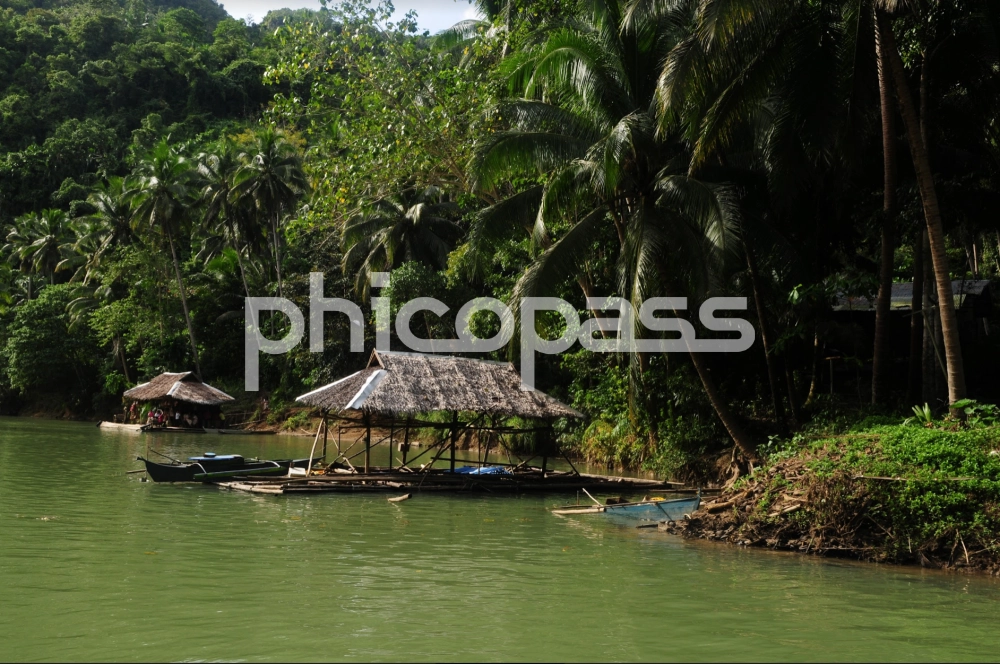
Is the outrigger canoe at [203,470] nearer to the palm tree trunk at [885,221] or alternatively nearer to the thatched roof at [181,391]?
the palm tree trunk at [885,221]

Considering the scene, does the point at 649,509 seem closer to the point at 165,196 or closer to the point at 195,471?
the point at 195,471

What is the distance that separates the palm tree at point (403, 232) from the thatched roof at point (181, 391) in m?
6.37

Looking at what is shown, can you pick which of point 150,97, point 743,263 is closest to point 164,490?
point 743,263

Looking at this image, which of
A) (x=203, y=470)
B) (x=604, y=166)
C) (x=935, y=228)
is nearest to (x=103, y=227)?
(x=203, y=470)

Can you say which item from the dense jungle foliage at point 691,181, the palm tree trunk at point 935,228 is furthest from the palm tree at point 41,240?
the palm tree trunk at point 935,228

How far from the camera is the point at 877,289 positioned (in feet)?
48.3

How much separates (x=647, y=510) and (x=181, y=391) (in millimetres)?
23543

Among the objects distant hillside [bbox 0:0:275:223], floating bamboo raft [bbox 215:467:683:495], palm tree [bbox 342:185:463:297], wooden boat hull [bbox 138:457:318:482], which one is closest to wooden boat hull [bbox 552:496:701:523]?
floating bamboo raft [bbox 215:467:683:495]

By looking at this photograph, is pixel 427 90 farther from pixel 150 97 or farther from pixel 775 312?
pixel 150 97

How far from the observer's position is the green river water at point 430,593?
684 centimetres

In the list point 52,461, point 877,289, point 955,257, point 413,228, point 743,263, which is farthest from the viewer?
point 413,228

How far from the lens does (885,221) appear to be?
13.9 metres

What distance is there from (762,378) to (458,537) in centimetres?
934

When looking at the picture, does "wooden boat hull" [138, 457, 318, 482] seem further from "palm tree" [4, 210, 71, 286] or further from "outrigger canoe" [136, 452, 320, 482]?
"palm tree" [4, 210, 71, 286]
